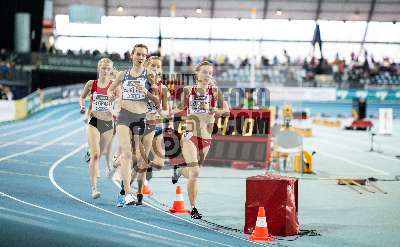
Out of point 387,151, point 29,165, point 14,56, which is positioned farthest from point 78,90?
point 29,165

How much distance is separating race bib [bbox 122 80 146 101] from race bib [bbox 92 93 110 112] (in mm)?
1001

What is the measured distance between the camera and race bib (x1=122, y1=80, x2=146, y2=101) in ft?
31.8

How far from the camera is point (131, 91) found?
9734mm

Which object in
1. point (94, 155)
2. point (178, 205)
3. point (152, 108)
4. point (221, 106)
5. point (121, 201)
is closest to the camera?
point (221, 106)

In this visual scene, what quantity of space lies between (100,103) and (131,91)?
3.66 ft

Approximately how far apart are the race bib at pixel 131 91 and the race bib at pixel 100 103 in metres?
1.00

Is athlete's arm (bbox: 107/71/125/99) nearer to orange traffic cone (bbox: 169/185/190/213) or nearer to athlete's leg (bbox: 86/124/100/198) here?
athlete's leg (bbox: 86/124/100/198)

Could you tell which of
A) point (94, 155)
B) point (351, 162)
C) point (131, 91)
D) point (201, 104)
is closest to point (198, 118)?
point (201, 104)

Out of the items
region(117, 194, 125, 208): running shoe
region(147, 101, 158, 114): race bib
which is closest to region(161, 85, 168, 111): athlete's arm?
region(147, 101, 158, 114): race bib

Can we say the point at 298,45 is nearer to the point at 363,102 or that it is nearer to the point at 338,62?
the point at 338,62

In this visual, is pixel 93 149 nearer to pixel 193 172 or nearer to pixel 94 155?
pixel 94 155

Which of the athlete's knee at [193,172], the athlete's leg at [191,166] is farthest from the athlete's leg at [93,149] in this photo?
the athlete's knee at [193,172]

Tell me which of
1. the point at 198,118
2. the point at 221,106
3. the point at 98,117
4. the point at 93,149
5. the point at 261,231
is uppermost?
the point at 221,106

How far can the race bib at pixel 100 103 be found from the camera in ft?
34.9
